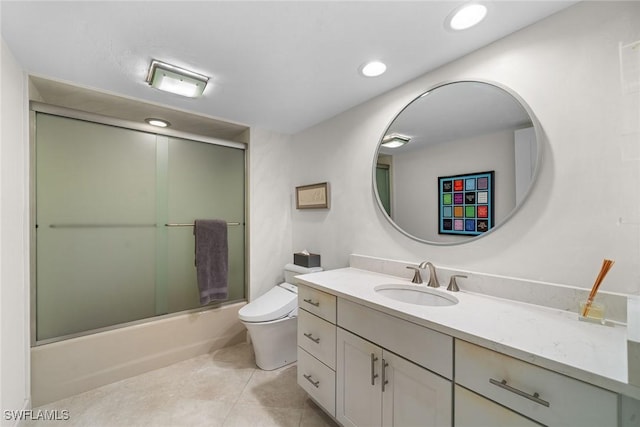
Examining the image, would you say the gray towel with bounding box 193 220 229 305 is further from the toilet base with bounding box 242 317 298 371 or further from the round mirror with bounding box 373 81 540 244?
the round mirror with bounding box 373 81 540 244

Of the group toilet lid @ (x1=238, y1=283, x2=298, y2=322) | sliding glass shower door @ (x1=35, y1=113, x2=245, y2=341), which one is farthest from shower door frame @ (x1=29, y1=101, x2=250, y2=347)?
toilet lid @ (x1=238, y1=283, x2=298, y2=322)

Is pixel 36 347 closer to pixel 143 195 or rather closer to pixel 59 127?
pixel 143 195

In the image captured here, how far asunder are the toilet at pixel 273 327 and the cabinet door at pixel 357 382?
0.72 meters

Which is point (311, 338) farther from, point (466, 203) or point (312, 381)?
point (466, 203)

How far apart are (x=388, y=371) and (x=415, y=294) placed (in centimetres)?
50

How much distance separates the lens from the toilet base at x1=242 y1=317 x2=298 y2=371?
2002mm

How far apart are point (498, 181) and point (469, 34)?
2.44ft

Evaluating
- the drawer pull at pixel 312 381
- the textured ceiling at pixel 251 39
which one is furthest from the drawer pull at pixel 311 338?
the textured ceiling at pixel 251 39

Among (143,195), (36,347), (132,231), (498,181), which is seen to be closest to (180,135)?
(143,195)

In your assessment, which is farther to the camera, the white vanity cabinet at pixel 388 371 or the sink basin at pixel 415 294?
the sink basin at pixel 415 294

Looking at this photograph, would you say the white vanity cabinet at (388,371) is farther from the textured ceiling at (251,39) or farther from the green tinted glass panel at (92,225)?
the green tinted glass panel at (92,225)

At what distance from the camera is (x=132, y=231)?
6.75ft

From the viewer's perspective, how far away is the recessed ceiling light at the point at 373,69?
155 centimetres

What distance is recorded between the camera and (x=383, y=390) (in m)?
1.20
